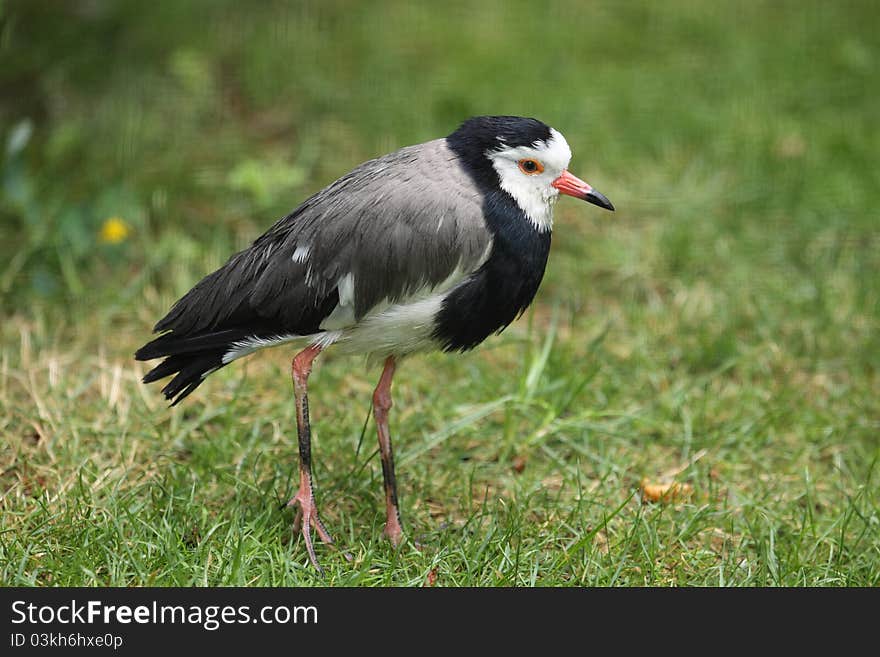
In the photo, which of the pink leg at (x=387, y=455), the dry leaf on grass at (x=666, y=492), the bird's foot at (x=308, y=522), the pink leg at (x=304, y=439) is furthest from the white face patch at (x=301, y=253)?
the dry leaf on grass at (x=666, y=492)

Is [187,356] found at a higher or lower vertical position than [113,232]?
lower

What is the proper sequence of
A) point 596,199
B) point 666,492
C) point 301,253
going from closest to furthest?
point 301,253 < point 596,199 < point 666,492

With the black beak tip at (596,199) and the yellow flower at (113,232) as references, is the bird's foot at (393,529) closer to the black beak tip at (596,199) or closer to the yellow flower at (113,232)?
the black beak tip at (596,199)

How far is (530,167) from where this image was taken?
3.49 metres

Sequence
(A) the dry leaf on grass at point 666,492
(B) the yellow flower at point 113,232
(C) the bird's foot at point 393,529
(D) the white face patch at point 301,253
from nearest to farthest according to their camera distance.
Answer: (D) the white face patch at point 301,253 → (C) the bird's foot at point 393,529 → (A) the dry leaf on grass at point 666,492 → (B) the yellow flower at point 113,232

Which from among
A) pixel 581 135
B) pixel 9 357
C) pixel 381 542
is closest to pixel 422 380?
pixel 381 542

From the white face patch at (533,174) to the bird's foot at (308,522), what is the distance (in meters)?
1.11

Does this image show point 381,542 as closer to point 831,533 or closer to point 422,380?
point 422,380

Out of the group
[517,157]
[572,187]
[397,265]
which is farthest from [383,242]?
[572,187]

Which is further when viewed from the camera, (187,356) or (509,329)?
(509,329)

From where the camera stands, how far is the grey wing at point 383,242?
336cm

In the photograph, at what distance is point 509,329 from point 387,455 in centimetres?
156

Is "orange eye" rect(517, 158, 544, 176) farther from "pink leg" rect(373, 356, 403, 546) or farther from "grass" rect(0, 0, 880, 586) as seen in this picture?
"grass" rect(0, 0, 880, 586)

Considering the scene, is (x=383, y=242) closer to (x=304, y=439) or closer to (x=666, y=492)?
(x=304, y=439)
